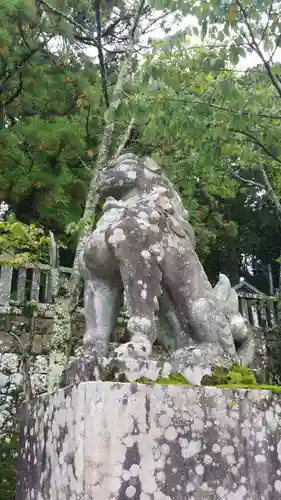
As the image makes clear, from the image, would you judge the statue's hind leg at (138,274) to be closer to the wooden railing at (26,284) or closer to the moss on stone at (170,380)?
the moss on stone at (170,380)

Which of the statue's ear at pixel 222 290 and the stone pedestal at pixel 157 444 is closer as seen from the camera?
the stone pedestal at pixel 157 444

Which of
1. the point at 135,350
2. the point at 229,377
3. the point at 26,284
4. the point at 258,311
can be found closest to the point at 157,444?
the point at 135,350

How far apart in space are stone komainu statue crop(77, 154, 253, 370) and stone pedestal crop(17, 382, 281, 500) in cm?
23

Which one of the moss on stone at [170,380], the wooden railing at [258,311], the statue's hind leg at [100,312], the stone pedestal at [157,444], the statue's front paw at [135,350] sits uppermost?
the wooden railing at [258,311]

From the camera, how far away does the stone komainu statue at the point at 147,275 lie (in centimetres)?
231

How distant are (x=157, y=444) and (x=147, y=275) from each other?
72cm

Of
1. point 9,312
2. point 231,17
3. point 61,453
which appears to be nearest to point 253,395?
point 61,453

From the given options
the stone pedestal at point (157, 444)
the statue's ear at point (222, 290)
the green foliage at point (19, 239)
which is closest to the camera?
the stone pedestal at point (157, 444)

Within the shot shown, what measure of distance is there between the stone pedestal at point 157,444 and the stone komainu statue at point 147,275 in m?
0.23

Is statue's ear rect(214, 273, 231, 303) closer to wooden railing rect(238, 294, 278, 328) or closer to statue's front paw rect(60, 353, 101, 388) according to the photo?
statue's front paw rect(60, 353, 101, 388)

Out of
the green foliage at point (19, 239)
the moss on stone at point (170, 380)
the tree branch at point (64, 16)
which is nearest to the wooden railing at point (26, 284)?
the green foliage at point (19, 239)

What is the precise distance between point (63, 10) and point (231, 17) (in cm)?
350

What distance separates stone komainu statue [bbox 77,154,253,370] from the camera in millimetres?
2311

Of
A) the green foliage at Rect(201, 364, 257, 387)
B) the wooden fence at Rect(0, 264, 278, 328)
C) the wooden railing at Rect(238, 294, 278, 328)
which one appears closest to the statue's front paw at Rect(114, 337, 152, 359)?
the green foliage at Rect(201, 364, 257, 387)
